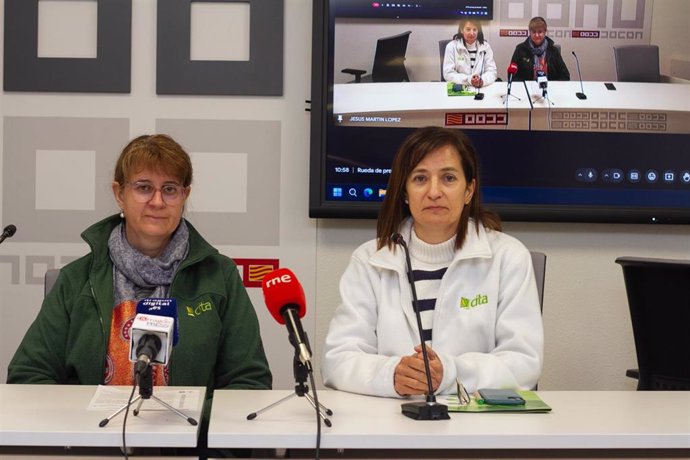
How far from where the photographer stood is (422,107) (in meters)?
3.56

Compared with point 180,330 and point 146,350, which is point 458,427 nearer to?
point 146,350

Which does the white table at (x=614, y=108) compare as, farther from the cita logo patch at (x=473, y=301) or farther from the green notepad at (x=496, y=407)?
the green notepad at (x=496, y=407)

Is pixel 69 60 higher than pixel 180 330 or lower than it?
higher

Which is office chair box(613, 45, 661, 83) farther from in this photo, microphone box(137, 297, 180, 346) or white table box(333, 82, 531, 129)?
microphone box(137, 297, 180, 346)

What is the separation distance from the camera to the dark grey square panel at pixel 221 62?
3598 millimetres

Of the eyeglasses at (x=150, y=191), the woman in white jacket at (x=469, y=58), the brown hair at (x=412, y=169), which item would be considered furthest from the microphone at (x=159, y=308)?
the woman in white jacket at (x=469, y=58)

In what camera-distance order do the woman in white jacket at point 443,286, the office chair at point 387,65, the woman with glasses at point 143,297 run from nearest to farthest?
the woman in white jacket at point 443,286
the woman with glasses at point 143,297
the office chair at point 387,65

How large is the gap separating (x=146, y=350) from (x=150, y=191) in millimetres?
888

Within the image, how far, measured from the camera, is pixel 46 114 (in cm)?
363

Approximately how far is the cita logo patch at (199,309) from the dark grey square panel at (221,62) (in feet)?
4.15

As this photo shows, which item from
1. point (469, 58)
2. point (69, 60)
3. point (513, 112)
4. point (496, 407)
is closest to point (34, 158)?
point (69, 60)

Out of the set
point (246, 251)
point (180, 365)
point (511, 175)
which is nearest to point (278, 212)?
point (246, 251)

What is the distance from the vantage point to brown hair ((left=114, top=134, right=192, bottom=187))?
2.60 metres

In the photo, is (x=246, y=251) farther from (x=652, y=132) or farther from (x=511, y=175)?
(x=652, y=132)
